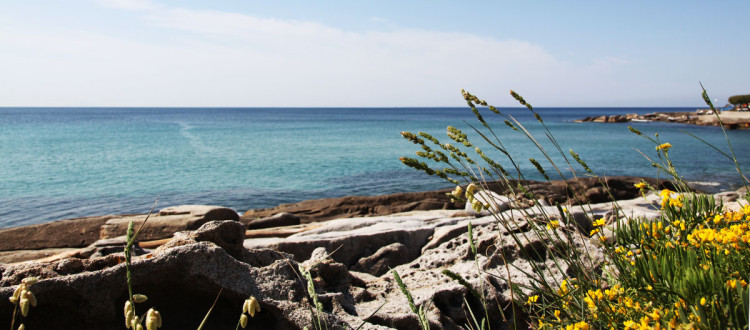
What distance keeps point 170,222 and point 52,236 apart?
9.50ft

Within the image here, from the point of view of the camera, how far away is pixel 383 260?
18.0 feet

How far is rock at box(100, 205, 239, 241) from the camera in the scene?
8289mm

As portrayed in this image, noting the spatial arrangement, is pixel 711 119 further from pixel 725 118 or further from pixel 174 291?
pixel 174 291

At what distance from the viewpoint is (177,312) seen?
124 inches

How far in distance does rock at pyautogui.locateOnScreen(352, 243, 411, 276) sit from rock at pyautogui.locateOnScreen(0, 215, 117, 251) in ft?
21.5

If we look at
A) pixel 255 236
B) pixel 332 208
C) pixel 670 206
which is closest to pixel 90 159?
pixel 332 208

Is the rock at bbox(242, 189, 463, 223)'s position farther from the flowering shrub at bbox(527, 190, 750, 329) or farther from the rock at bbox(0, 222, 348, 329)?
the flowering shrub at bbox(527, 190, 750, 329)

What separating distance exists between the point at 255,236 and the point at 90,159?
23635mm

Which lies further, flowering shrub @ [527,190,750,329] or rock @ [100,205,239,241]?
rock @ [100,205,239,241]

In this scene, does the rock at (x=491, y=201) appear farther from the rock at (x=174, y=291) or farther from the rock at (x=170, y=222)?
the rock at (x=170, y=222)

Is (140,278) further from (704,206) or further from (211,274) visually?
(704,206)

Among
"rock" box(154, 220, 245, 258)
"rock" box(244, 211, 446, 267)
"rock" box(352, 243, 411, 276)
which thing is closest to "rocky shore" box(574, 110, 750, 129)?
"rock" box(244, 211, 446, 267)

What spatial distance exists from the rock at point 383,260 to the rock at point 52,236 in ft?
21.5

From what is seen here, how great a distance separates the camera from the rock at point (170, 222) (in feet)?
27.2
